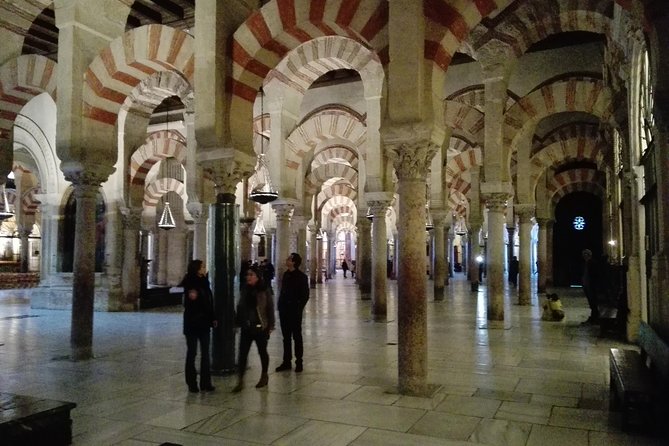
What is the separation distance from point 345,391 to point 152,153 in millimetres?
8758

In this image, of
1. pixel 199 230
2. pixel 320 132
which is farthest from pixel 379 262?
pixel 320 132

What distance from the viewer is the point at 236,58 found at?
498 cm

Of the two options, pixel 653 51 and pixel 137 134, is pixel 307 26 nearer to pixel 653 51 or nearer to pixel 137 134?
pixel 653 51

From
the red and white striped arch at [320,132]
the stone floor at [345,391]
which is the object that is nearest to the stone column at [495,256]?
the stone floor at [345,391]

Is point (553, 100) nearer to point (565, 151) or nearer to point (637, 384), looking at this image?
point (565, 151)

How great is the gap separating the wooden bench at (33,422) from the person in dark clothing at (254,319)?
136 cm

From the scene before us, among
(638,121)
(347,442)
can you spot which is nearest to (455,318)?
(638,121)

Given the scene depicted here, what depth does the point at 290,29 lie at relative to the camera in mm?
4922

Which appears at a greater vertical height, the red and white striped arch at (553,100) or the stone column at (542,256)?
the red and white striped arch at (553,100)

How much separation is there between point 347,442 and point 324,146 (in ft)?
34.8

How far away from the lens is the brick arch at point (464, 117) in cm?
965

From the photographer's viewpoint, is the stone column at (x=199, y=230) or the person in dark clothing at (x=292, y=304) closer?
the person in dark clothing at (x=292, y=304)

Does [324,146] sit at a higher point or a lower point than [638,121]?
higher

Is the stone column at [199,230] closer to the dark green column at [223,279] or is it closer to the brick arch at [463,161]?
the dark green column at [223,279]
